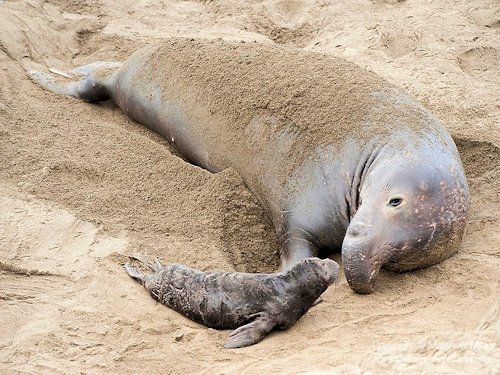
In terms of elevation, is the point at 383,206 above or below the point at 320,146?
below

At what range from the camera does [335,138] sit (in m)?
4.93

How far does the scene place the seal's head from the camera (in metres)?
4.29

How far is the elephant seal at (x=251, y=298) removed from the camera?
3.97 m

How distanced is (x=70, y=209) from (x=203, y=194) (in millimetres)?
909

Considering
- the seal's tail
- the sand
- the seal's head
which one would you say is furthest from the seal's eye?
the seal's tail

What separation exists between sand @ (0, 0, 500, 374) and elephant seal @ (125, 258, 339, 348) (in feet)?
0.24

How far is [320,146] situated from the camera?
4.96m

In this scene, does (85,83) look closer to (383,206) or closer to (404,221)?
(383,206)

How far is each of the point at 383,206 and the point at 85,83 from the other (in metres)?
3.65

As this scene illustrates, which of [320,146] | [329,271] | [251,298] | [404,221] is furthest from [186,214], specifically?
[404,221]

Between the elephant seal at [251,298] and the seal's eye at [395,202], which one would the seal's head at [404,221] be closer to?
the seal's eye at [395,202]

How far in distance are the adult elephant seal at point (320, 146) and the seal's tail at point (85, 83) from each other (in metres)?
0.67

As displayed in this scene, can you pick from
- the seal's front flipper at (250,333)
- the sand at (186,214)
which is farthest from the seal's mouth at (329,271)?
the seal's front flipper at (250,333)

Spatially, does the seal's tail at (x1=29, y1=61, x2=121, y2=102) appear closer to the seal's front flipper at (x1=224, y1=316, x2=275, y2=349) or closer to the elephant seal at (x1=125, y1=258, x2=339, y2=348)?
the elephant seal at (x1=125, y1=258, x2=339, y2=348)
